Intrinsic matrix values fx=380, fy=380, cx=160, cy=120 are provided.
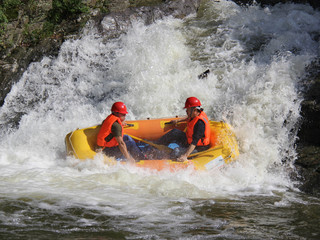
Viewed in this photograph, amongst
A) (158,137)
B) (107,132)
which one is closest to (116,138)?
(107,132)

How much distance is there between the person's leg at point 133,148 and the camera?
6.23 meters

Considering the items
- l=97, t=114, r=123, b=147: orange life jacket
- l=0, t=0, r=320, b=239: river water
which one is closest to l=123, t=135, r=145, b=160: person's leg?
l=97, t=114, r=123, b=147: orange life jacket

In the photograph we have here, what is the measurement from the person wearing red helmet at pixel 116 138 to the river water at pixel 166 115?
262 mm

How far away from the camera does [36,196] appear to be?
4531mm

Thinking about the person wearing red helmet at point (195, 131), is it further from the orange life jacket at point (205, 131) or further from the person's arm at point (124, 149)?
the person's arm at point (124, 149)

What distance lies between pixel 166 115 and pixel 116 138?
2.23 m

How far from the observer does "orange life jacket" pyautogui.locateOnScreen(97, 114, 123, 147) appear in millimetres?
5965

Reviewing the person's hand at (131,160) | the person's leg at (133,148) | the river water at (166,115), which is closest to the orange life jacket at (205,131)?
the river water at (166,115)

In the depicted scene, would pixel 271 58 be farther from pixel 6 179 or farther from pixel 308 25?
pixel 6 179

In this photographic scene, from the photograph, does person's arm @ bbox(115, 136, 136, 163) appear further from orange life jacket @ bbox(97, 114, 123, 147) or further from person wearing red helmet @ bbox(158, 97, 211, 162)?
person wearing red helmet @ bbox(158, 97, 211, 162)

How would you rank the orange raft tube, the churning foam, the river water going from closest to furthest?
1. the river water
2. the churning foam
3. the orange raft tube

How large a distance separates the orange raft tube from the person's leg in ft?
1.09

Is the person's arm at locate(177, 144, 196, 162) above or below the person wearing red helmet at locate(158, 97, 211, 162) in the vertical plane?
below

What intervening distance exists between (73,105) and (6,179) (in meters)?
3.44
